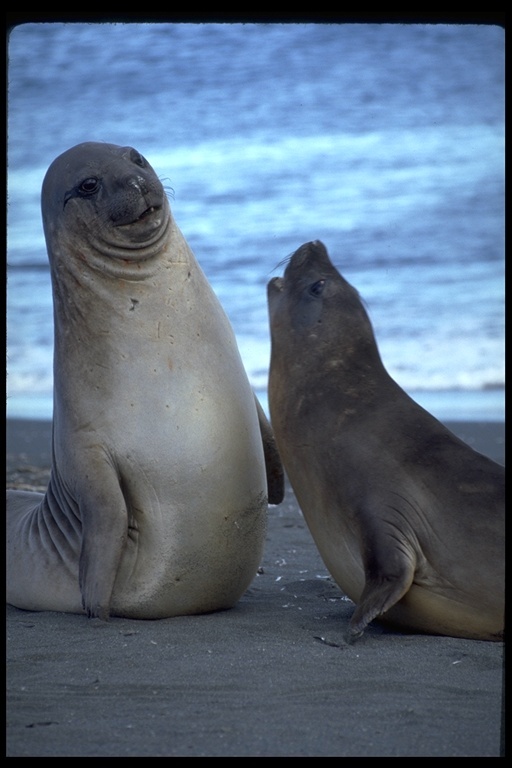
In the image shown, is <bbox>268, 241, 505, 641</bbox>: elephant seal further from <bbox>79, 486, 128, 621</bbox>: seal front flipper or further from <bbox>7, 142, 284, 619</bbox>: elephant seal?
<bbox>79, 486, 128, 621</bbox>: seal front flipper

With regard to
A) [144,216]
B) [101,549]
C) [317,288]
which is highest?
[144,216]

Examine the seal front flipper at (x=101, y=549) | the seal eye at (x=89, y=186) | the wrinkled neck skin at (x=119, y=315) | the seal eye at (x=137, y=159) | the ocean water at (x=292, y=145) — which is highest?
the ocean water at (x=292, y=145)

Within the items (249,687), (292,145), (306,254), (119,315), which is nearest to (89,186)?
(119,315)

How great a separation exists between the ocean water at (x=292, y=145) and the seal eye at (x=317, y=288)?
34.6ft

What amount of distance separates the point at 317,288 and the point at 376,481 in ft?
3.78

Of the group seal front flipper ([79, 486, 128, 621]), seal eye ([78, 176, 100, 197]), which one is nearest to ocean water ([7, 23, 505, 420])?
seal eye ([78, 176, 100, 197])

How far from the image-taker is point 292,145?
2288cm

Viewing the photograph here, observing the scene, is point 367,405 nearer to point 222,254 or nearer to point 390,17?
point 390,17

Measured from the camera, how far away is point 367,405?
4824 millimetres

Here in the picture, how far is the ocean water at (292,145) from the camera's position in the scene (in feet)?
58.9

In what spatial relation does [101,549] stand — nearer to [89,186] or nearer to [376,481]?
[376,481]

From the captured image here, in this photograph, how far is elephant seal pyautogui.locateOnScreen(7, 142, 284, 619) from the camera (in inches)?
184

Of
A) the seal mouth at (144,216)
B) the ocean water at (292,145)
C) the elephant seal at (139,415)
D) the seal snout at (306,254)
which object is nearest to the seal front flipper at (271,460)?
the elephant seal at (139,415)

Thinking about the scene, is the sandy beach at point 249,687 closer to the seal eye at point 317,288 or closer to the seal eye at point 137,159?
the seal eye at point 317,288
